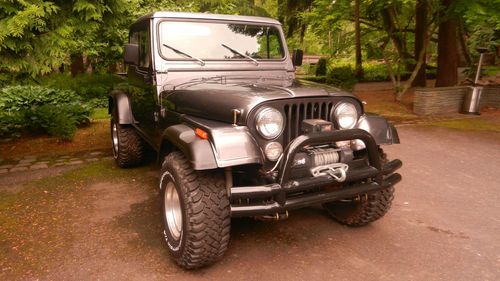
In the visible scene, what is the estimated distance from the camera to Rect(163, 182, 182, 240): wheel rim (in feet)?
10.0

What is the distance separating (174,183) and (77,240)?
119 cm

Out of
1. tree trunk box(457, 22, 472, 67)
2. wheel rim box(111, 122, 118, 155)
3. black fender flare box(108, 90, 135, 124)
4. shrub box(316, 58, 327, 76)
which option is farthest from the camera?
tree trunk box(457, 22, 472, 67)

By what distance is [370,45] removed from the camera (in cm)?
1296

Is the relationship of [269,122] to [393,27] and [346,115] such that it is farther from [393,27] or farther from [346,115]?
[393,27]

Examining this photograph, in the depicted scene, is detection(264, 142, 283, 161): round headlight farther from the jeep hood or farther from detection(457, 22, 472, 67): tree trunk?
detection(457, 22, 472, 67): tree trunk

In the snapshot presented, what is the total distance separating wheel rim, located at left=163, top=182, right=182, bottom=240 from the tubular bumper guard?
731 millimetres

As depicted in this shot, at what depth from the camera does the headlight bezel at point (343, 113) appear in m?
2.93

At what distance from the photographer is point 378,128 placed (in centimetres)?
306

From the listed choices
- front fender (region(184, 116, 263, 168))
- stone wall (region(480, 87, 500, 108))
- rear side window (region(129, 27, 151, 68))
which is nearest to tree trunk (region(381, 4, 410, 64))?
stone wall (region(480, 87, 500, 108))

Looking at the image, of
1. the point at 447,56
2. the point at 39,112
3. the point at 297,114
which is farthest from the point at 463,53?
the point at 297,114

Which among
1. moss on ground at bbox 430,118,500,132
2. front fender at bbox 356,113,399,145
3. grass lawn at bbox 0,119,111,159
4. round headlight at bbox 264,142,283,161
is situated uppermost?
front fender at bbox 356,113,399,145

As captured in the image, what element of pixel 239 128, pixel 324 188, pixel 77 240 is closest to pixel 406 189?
pixel 324 188

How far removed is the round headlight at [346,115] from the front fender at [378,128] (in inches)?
3.1

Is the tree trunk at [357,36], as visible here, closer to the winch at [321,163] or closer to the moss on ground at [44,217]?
the moss on ground at [44,217]
